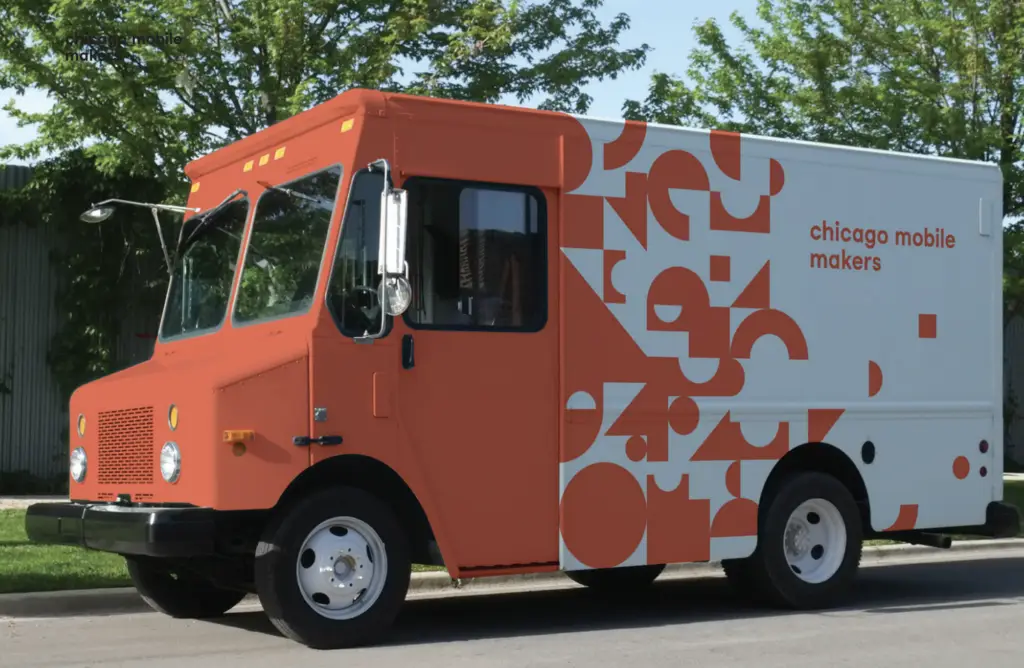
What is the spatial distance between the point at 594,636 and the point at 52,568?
15.7 ft

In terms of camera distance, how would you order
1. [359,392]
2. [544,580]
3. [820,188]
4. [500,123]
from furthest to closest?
1. [544,580]
2. [820,188]
3. [500,123]
4. [359,392]

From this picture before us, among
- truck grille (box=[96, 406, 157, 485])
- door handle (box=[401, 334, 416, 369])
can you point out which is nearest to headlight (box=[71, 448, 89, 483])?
truck grille (box=[96, 406, 157, 485])

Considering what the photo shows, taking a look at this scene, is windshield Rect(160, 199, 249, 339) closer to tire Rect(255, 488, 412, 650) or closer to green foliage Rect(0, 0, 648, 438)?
tire Rect(255, 488, 412, 650)

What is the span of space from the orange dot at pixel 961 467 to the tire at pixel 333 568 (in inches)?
189

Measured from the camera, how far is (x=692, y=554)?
32.3ft

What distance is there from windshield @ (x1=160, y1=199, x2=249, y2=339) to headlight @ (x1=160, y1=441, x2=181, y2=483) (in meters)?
1.44

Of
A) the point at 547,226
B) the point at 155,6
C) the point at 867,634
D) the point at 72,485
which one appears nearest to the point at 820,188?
the point at 547,226

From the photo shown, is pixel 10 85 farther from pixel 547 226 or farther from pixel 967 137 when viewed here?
pixel 967 137

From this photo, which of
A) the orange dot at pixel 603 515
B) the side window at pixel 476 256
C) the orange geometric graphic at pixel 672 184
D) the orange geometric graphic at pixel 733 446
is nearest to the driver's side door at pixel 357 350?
the side window at pixel 476 256

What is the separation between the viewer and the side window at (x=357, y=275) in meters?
8.62

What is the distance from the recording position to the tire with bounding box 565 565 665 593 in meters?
11.7

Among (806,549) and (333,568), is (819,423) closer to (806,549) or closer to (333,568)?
(806,549)

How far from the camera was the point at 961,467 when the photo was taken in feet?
37.0

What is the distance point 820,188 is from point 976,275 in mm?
1770
